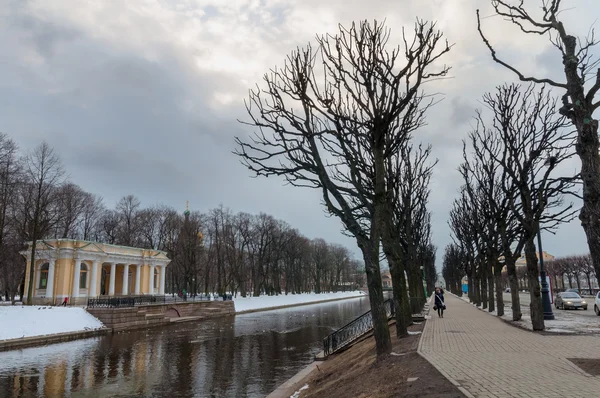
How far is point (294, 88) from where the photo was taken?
11.3m

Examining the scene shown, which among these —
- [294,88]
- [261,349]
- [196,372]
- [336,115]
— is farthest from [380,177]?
[261,349]

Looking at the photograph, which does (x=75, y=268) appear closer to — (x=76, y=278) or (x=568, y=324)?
(x=76, y=278)

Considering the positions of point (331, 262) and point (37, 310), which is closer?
point (37, 310)

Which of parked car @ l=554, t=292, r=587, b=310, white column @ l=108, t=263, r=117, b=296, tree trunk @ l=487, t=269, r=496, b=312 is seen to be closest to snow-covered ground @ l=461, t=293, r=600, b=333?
tree trunk @ l=487, t=269, r=496, b=312

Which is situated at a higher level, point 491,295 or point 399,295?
point 399,295

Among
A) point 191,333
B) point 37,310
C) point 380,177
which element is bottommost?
point 191,333

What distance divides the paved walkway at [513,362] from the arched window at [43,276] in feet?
126

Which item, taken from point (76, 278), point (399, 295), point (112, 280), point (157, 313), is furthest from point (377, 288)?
point (112, 280)

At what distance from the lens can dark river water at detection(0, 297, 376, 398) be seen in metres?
14.3

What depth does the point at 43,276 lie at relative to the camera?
1574 inches

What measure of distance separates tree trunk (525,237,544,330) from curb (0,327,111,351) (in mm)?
25898

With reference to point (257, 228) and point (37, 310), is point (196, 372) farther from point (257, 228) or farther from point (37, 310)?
point (257, 228)

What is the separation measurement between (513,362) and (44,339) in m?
26.8

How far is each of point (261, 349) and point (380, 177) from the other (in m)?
16.1
